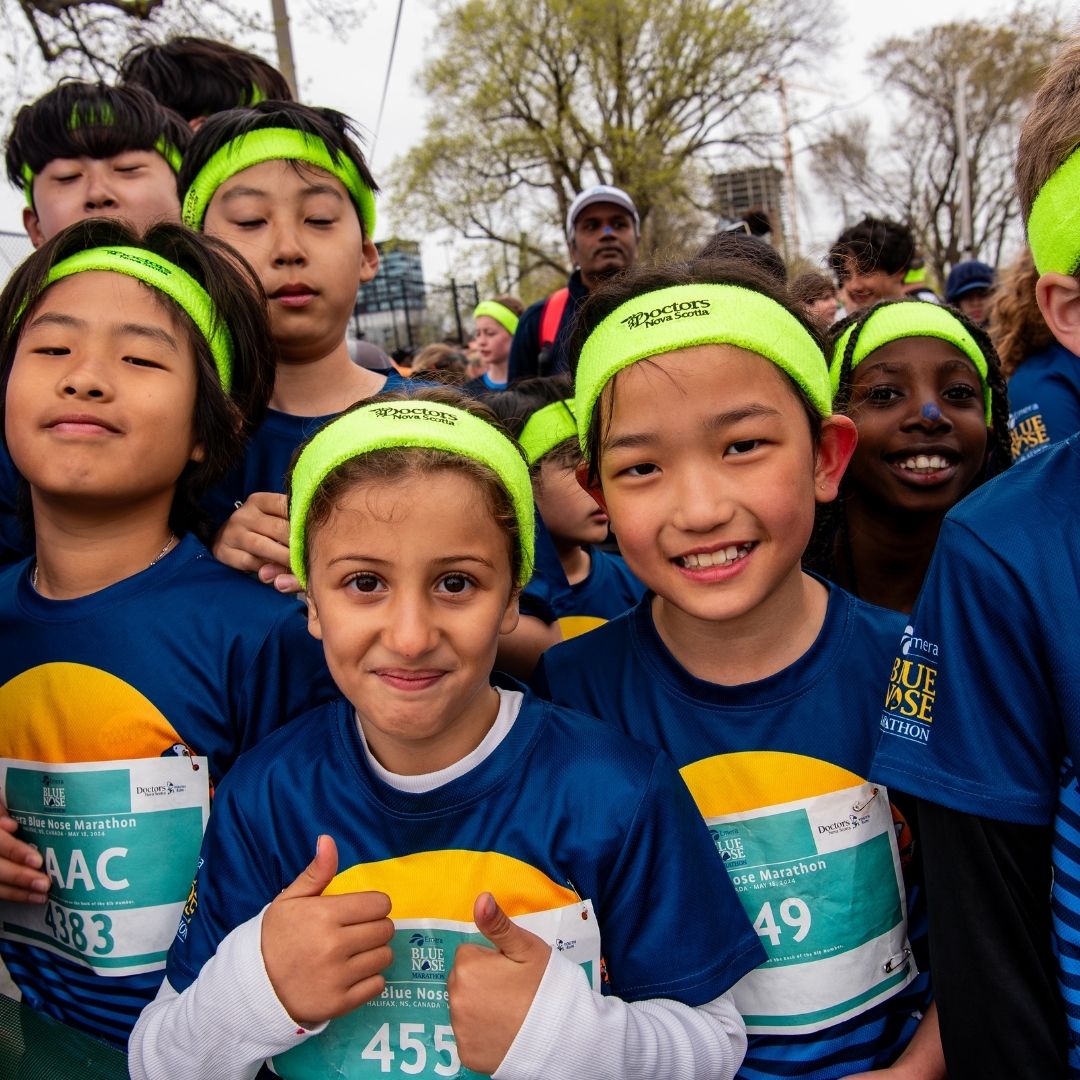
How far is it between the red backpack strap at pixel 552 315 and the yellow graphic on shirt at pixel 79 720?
370 centimetres

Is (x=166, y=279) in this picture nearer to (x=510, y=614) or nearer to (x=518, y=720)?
(x=510, y=614)

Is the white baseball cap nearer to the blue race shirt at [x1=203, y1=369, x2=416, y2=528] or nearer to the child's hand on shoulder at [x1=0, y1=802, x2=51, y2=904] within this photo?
the blue race shirt at [x1=203, y1=369, x2=416, y2=528]

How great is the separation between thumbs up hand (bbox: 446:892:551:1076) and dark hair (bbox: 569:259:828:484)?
91 centimetres

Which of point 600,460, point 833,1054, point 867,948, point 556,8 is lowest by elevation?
point 833,1054

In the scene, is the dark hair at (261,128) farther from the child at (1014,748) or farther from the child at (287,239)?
the child at (1014,748)

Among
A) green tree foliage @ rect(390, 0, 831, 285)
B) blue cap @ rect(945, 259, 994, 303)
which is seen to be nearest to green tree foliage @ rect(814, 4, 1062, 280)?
green tree foliage @ rect(390, 0, 831, 285)

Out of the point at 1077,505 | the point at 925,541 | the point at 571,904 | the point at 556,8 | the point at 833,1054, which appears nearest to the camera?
the point at 1077,505

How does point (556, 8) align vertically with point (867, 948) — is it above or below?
above

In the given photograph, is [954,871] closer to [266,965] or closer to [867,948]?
[867,948]

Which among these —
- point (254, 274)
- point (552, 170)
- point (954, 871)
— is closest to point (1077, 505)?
point (954, 871)

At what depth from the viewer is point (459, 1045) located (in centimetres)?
140

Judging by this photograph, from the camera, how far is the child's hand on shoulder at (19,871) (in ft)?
5.66

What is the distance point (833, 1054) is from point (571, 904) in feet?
1.87

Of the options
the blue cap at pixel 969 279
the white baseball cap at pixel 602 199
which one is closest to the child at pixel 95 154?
the white baseball cap at pixel 602 199
